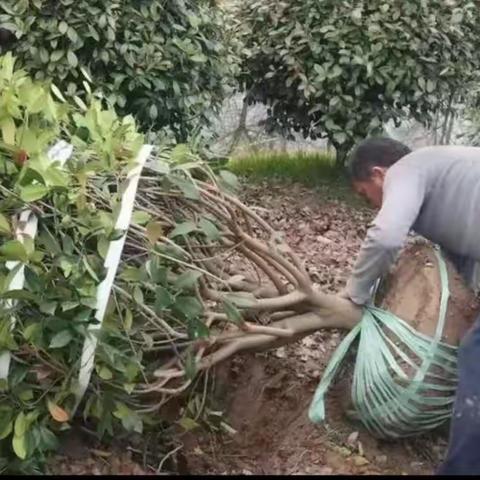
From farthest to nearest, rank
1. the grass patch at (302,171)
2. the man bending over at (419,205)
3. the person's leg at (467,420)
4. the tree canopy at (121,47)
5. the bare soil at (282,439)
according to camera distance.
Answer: the grass patch at (302,171)
the tree canopy at (121,47)
the bare soil at (282,439)
the man bending over at (419,205)
the person's leg at (467,420)

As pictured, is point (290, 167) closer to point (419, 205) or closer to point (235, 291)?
point (235, 291)

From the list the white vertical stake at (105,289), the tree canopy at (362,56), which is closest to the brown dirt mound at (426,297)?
the white vertical stake at (105,289)

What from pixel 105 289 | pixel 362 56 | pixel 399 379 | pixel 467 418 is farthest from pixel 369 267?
pixel 362 56

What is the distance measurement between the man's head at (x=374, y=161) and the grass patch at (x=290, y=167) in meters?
3.55

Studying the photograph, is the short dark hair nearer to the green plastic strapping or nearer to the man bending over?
the man bending over

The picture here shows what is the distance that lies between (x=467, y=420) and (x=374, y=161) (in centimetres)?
118

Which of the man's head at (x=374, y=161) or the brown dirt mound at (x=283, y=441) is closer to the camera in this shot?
the brown dirt mound at (x=283, y=441)

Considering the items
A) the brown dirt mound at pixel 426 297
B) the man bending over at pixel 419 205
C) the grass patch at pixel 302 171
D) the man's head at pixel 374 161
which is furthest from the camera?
the grass patch at pixel 302 171

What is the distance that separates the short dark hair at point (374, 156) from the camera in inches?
153

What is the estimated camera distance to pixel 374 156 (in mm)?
3893

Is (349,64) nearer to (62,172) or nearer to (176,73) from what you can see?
(176,73)

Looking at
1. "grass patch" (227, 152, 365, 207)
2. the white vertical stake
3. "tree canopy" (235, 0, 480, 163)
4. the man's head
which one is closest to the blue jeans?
the man's head

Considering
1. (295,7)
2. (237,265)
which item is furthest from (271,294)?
(295,7)

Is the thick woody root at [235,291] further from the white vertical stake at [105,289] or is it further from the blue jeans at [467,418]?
the blue jeans at [467,418]
